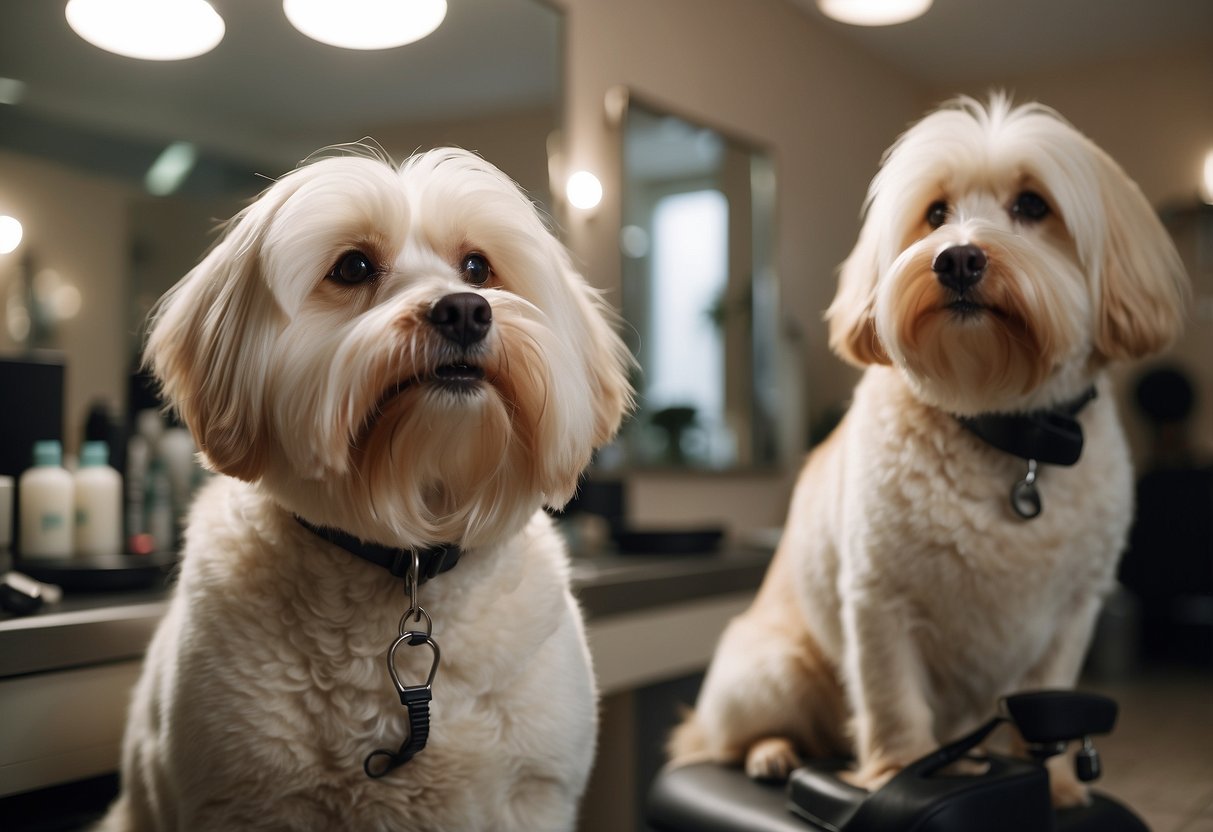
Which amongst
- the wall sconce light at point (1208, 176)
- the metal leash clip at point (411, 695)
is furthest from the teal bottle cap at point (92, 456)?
the wall sconce light at point (1208, 176)

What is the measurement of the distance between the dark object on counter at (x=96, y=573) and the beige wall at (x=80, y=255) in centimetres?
27

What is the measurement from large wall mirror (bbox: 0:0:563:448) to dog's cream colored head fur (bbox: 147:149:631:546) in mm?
540

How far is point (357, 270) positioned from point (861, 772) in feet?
2.44

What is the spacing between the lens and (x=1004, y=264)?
2.70ft

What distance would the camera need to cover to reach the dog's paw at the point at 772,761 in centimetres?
120

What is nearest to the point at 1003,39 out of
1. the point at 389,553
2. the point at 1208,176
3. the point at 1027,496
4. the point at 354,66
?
the point at 1027,496

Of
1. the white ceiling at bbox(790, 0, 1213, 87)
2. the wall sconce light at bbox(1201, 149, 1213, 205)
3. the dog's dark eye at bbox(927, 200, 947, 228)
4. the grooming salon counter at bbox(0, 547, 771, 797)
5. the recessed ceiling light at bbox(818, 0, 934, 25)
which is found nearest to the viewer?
the dog's dark eye at bbox(927, 200, 947, 228)

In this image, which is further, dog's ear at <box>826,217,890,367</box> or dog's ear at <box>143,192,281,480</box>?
dog's ear at <box>826,217,890,367</box>

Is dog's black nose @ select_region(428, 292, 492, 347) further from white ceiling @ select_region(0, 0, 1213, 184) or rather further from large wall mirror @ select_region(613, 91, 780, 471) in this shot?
large wall mirror @ select_region(613, 91, 780, 471)

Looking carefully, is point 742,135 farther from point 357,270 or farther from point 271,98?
point 357,270

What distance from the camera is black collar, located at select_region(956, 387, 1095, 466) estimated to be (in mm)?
982

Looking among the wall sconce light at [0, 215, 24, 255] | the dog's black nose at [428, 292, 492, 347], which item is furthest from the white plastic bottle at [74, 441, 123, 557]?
the dog's black nose at [428, 292, 492, 347]

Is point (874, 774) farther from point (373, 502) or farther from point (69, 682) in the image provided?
point (69, 682)

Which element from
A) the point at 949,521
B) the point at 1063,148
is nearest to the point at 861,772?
the point at 949,521
